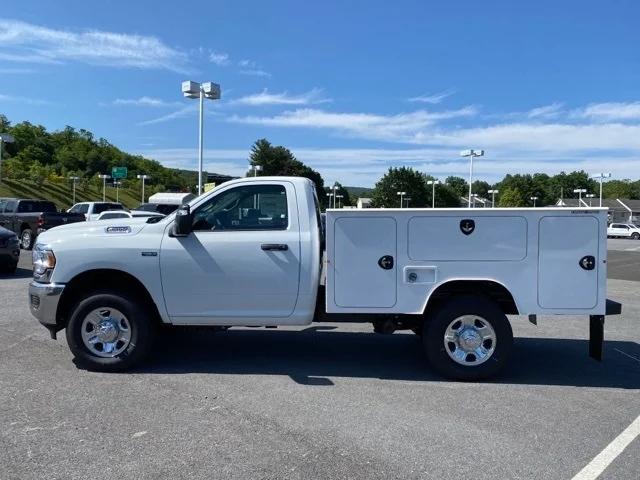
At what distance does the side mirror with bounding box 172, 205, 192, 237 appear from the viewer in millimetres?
5988

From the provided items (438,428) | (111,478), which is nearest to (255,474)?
(111,478)

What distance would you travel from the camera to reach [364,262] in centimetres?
600

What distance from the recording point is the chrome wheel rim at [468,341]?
6023mm

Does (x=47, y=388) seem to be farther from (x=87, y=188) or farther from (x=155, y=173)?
(x=155, y=173)

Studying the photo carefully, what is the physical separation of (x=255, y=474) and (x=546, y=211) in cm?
371

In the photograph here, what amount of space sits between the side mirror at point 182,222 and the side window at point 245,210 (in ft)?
0.51

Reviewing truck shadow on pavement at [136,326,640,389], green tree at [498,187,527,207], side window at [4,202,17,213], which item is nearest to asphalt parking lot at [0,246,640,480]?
truck shadow on pavement at [136,326,640,389]

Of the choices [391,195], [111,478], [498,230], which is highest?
[391,195]

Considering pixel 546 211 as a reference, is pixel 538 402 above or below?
below

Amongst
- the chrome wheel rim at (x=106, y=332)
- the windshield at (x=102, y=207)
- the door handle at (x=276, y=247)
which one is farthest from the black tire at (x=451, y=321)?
the windshield at (x=102, y=207)

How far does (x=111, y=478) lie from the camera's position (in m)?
3.78

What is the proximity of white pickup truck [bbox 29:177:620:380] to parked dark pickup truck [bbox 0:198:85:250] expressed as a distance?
54.9 ft

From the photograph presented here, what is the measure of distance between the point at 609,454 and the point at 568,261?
82.0 inches

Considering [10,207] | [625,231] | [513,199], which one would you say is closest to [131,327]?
[10,207]
